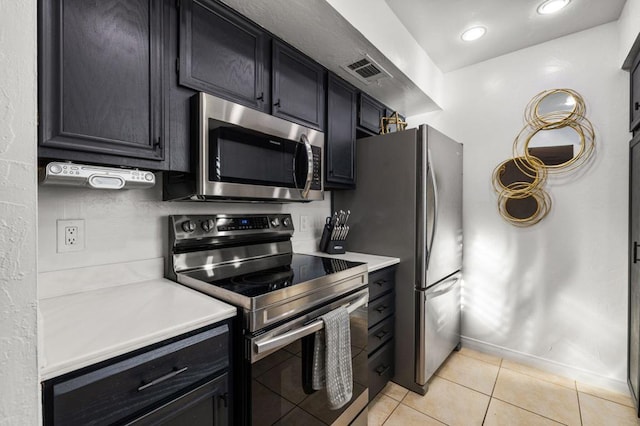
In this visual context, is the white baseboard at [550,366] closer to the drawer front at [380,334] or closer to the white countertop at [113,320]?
the drawer front at [380,334]

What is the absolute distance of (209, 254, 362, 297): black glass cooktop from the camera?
3.90 feet

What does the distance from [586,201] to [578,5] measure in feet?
4.14

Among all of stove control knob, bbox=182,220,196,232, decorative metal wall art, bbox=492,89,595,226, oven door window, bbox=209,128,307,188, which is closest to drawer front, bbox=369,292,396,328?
oven door window, bbox=209,128,307,188

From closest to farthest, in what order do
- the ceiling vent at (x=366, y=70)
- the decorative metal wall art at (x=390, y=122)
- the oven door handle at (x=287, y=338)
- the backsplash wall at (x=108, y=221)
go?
the oven door handle at (x=287, y=338)
the backsplash wall at (x=108, y=221)
the ceiling vent at (x=366, y=70)
the decorative metal wall art at (x=390, y=122)

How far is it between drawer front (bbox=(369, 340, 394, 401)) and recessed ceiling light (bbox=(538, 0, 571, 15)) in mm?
2368

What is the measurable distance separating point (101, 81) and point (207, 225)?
2.49 feet

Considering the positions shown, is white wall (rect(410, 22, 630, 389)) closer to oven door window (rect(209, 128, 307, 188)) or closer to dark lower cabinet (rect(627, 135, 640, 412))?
dark lower cabinet (rect(627, 135, 640, 412))

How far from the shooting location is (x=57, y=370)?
2.24 ft

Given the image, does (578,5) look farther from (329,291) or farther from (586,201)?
(329,291)

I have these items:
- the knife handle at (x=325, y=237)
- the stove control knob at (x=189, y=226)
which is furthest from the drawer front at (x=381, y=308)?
the stove control knob at (x=189, y=226)

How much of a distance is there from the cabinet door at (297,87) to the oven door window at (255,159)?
0.20 m

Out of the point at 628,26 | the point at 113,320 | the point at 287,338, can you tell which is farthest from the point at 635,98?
the point at 113,320

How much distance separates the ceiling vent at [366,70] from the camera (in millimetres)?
1933

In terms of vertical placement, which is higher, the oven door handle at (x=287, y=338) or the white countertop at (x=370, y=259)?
the white countertop at (x=370, y=259)
